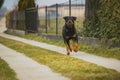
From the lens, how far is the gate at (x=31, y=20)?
1353 inches

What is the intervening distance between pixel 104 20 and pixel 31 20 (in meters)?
18.0

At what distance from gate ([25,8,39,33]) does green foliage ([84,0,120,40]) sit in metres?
13.0

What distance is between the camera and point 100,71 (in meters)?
11.6

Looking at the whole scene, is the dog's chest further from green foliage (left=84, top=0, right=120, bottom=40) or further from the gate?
the gate

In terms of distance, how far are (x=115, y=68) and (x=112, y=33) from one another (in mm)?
5908

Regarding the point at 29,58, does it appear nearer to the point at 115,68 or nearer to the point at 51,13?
the point at 115,68

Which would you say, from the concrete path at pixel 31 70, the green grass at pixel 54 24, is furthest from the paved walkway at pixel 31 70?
the green grass at pixel 54 24

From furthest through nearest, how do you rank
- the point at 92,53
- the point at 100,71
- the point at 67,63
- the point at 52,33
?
the point at 52,33
the point at 92,53
the point at 67,63
the point at 100,71

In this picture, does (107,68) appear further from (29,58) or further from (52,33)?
(52,33)

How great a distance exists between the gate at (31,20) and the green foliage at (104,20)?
13.0 meters

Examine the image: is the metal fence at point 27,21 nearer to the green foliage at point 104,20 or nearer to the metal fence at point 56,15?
the metal fence at point 56,15

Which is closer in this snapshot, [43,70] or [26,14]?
[43,70]

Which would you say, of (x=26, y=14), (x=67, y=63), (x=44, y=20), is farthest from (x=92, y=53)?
(x=26, y=14)

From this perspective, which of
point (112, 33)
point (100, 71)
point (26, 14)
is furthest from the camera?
point (26, 14)
